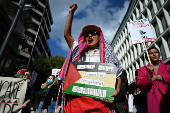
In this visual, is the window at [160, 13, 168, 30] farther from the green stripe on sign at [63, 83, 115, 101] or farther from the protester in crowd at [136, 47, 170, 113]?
the green stripe on sign at [63, 83, 115, 101]

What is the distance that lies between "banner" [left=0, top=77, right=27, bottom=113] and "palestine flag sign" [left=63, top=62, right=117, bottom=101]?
113 inches

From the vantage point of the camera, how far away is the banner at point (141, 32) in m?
3.16

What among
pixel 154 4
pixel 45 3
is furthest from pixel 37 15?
pixel 154 4

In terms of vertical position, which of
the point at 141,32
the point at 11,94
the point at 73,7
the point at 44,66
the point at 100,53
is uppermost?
the point at 44,66

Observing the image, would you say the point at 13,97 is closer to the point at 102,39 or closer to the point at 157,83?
the point at 102,39

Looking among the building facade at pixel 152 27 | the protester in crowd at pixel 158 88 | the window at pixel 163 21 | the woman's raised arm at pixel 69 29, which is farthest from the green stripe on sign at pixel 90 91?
the window at pixel 163 21

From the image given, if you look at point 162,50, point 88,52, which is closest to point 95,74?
point 88,52

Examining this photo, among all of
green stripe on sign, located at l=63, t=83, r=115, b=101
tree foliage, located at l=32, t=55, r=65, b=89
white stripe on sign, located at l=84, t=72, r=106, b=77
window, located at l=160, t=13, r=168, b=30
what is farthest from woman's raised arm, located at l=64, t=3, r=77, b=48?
tree foliage, located at l=32, t=55, r=65, b=89

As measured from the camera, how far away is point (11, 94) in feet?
11.6

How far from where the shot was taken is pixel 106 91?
1319 mm

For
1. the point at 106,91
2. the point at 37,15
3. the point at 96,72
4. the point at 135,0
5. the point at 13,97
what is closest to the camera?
the point at 106,91

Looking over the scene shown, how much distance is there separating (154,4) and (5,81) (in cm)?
1979

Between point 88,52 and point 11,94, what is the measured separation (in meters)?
3.04

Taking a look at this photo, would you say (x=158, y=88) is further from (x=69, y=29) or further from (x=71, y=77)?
(x=69, y=29)
